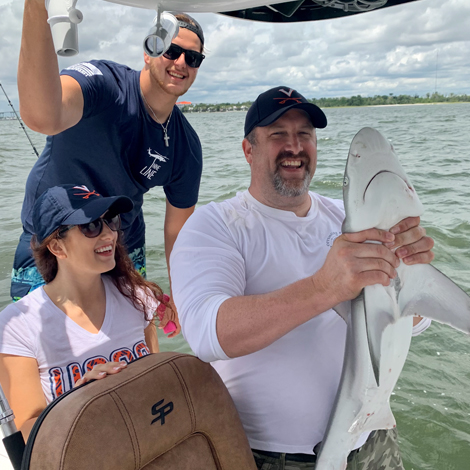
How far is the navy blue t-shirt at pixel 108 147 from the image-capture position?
223cm

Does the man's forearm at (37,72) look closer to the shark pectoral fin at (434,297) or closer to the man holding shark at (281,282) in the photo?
the man holding shark at (281,282)

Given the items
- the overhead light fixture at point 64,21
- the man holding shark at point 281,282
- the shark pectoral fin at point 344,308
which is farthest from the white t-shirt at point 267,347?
the overhead light fixture at point 64,21

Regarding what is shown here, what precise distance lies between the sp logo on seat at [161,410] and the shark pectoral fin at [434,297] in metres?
0.73

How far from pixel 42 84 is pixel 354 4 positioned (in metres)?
1.10

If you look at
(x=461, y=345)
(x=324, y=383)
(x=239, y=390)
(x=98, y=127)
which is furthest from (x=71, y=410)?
(x=461, y=345)

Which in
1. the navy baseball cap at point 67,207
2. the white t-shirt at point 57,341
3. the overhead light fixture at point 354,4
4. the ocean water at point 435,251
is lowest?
the ocean water at point 435,251

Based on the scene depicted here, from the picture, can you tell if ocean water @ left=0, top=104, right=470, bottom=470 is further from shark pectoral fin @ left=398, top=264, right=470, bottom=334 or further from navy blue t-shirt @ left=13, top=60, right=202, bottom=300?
navy blue t-shirt @ left=13, top=60, right=202, bottom=300

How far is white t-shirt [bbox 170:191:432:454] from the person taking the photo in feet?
5.58

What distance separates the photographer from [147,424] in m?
1.34

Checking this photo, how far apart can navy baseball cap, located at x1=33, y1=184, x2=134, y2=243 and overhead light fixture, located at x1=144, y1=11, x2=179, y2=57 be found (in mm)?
808

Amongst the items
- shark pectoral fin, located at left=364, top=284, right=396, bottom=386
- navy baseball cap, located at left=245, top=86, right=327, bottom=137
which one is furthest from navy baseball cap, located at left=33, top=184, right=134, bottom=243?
shark pectoral fin, located at left=364, top=284, right=396, bottom=386

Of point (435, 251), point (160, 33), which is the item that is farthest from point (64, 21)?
point (435, 251)

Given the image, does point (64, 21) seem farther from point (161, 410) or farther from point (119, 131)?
point (119, 131)

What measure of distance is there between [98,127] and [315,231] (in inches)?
43.6
